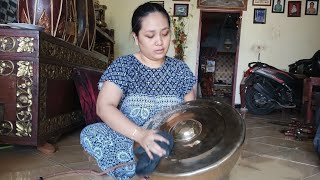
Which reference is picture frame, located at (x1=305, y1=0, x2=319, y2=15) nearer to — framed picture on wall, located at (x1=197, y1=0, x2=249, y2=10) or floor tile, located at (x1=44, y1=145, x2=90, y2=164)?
framed picture on wall, located at (x1=197, y1=0, x2=249, y2=10)

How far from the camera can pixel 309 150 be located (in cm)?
228

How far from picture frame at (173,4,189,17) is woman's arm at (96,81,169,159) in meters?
4.96

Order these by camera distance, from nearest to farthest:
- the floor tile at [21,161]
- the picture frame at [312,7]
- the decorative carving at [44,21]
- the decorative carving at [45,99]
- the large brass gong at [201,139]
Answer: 1. the large brass gong at [201,139]
2. the floor tile at [21,161]
3. the decorative carving at [45,99]
4. the decorative carving at [44,21]
5. the picture frame at [312,7]

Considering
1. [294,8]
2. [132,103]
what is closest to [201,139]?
[132,103]

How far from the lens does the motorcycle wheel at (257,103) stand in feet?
15.4

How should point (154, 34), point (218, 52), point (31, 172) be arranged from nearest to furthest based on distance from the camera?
point (154, 34), point (31, 172), point (218, 52)

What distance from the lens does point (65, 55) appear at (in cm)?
195

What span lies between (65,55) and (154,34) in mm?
989

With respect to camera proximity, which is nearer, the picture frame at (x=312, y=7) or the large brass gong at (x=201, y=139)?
the large brass gong at (x=201, y=139)

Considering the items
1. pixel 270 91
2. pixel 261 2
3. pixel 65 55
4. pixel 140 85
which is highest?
pixel 261 2

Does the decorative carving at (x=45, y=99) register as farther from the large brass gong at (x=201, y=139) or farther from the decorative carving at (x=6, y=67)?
the large brass gong at (x=201, y=139)

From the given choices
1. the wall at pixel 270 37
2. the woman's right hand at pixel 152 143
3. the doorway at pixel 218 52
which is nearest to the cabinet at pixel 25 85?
the woman's right hand at pixel 152 143

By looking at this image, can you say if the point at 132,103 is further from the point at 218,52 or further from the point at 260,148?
the point at 218,52

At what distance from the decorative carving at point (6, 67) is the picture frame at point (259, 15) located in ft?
16.5
